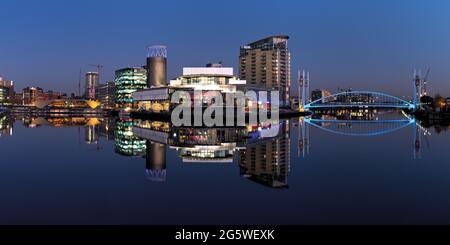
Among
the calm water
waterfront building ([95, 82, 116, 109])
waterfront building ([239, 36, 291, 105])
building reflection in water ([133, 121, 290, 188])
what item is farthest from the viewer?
waterfront building ([95, 82, 116, 109])

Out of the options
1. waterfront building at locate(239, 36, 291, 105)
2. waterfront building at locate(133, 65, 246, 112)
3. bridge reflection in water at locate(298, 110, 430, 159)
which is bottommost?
bridge reflection in water at locate(298, 110, 430, 159)

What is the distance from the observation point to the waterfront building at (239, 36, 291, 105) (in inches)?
4312

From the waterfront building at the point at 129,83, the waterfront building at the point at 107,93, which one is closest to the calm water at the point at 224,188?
the waterfront building at the point at 129,83

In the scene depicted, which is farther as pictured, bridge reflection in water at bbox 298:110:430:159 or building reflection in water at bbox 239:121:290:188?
bridge reflection in water at bbox 298:110:430:159

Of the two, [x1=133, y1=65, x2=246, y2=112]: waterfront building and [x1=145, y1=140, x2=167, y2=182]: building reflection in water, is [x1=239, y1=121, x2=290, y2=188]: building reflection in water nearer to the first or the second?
[x1=145, y1=140, x2=167, y2=182]: building reflection in water

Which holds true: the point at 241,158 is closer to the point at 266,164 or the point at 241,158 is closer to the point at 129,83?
the point at 266,164

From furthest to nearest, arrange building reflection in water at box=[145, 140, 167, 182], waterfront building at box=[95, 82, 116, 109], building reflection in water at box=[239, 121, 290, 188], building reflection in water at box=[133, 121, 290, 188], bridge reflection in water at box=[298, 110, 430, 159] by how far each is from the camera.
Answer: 1. waterfront building at box=[95, 82, 116, 109]
2. bridge reflection in water at box=[298, 110, 430, 159]
3. building reflection in water at box=[145, 140, 167, 182]
4. building reflection in water at box=[133, 121, 290, 188]
5. building reflection in water at box=[239, 121, 290, 188]

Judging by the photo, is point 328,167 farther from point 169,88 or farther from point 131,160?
point 169,88

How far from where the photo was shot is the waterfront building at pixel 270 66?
110m

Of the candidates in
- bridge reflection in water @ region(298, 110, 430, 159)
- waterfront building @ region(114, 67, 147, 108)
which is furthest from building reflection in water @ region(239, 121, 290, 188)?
waterfront building @ region(114, 67, 147, 108)

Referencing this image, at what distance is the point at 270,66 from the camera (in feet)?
360

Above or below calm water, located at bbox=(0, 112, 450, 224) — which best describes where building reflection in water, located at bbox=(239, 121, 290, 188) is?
above
